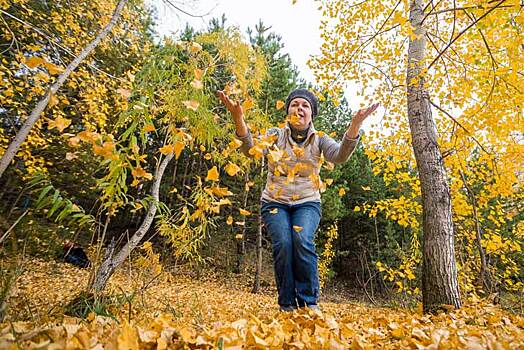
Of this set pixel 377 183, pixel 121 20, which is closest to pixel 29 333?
pixel 121 20

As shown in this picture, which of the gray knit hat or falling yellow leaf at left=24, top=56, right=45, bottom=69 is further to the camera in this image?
the gray knit hat

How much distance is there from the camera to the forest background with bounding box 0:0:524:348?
165 centimetres

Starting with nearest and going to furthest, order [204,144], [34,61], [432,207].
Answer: [34,61] → [432,207] → [204,144]

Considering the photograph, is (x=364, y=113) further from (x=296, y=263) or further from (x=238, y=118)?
(x=296, y=263)

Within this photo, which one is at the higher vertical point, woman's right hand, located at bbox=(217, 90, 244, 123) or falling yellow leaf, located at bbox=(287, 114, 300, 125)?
falling yellow leaf, located at bbox=(287, 114, 300, 125)

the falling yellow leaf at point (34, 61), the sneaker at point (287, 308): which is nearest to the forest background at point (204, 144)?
the falling yellow leaf at point (34, 61)

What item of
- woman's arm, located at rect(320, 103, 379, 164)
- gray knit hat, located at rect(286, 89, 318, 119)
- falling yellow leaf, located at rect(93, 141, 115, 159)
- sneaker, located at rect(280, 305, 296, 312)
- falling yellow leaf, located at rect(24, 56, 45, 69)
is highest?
gray knit hat, located at rect(286, 89, 318, 119)

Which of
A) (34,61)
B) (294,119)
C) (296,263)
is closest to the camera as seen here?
(34,61)

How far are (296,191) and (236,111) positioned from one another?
727 mm

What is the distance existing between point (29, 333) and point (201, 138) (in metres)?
2.41

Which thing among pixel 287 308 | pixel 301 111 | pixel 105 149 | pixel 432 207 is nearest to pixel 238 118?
pixel 301 111

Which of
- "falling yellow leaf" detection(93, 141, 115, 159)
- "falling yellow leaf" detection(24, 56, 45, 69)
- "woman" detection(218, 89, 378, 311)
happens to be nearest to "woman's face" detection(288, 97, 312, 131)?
"woman" detection(218, 89, 378, 311)

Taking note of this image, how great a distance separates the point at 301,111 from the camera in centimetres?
239

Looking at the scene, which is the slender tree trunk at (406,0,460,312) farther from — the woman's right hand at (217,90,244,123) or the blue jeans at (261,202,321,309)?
the woman's right hand at (217,90,244,123)
